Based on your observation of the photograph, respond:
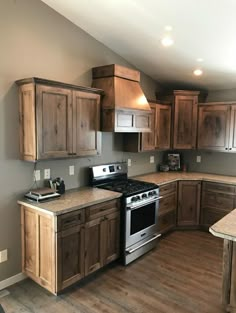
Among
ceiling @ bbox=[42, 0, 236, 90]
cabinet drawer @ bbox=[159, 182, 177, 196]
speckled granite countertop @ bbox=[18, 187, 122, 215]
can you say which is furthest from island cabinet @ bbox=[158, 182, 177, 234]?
ceiling @ bbox=[42, 0, 236, 90]

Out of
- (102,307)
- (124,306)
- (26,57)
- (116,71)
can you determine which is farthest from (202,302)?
(26,57)

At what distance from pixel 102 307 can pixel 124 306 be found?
0.22m

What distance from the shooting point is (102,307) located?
265 centimetres

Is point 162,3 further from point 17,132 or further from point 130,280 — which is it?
point 130,280

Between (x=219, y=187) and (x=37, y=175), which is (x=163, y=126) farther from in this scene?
(x=37, y=175)

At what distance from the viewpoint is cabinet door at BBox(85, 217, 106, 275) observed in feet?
9.88

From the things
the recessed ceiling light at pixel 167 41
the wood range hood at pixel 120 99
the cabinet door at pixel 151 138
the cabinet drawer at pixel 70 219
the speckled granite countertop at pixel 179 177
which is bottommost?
the cabinet drawer at pixel 70 219

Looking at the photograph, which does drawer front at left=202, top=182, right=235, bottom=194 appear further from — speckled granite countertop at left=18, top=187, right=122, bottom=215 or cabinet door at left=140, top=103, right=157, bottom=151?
speckled granite countertop at left=18, top=187, right=122, bottom=215

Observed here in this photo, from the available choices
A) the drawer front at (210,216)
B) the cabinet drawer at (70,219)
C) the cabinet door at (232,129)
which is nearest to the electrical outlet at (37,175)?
the cabinet drawer at (70,219)

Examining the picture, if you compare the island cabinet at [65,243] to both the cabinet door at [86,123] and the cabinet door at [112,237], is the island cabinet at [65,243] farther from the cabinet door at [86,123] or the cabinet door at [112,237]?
the cabinet door at [86,123]

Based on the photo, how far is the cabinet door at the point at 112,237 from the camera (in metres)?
3.25

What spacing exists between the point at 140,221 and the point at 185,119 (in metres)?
2.21

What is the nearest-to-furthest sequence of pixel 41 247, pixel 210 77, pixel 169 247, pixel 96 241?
pixel 41 247 → pixel 96 241 → pixel 169 247 → pixel 210 77

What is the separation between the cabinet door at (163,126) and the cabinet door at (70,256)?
2.45m
